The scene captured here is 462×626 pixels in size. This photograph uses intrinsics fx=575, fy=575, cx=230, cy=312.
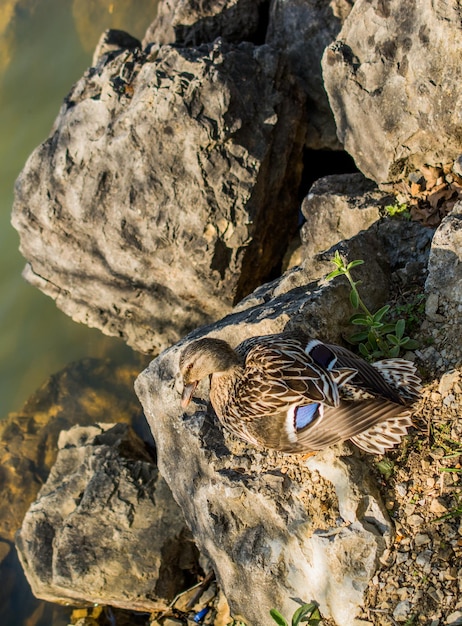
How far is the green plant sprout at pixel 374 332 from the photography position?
11.2 feet

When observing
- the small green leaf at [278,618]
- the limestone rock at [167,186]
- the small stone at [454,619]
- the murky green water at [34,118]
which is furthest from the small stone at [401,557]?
the murky green water at [34,118]

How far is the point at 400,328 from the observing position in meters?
3.43

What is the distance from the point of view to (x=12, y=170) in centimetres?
1029

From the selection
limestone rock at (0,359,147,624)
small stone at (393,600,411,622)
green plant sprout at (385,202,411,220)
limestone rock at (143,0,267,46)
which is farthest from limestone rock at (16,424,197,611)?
Answer: limestone rock at (143,0,267,46)

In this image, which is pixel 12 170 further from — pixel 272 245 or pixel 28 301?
pixel 272 245

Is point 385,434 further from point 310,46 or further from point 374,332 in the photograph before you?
point 310,46

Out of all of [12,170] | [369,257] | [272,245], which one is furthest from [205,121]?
[12,170]

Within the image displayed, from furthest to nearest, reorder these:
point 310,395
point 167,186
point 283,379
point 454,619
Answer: point 167,186
point 283,379
point 310,395
point 454,619

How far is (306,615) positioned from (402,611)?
60 cm

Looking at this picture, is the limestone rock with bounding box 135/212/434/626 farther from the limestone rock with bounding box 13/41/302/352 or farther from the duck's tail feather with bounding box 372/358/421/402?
the limestone rock with bounding box 13/41/302/352

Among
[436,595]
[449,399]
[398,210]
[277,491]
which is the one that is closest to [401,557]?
[436,595]

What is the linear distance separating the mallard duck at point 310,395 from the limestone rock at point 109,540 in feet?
7.38

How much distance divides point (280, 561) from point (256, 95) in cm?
399

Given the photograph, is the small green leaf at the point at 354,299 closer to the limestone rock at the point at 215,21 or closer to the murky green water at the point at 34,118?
the limestone rock at the point at 215,21
